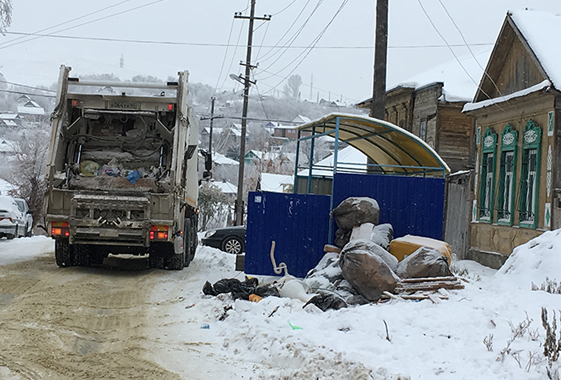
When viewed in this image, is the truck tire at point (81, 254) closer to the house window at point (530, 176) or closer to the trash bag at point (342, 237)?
the trash bag at point (342, 237)

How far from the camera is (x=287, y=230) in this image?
10977mm

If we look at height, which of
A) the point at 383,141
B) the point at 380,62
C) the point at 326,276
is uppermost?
the point at 380,62

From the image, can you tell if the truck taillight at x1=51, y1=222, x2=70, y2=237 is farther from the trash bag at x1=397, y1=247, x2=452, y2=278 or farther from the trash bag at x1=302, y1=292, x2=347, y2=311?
the trash bag at x1=397, y1=247, x2=452, y2=278

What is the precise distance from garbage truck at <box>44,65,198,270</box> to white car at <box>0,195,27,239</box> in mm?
8134

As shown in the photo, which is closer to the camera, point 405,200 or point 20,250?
point 405,200

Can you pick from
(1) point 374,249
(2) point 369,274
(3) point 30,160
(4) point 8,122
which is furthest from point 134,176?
(4) point 8,122

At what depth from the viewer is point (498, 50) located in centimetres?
1703

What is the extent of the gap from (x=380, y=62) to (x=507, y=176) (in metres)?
5.00

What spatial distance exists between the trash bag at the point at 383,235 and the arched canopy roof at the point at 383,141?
3.60 ft

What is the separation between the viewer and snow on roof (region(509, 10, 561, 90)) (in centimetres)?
1401

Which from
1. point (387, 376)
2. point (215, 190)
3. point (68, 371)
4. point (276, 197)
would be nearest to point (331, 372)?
point (387, 376)

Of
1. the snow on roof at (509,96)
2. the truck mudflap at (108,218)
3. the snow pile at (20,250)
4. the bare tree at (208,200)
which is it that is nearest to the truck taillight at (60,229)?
the truck mudflap at (108,218)

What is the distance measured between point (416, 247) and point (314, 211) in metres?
2.32

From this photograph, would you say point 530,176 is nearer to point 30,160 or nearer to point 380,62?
point 380,62
